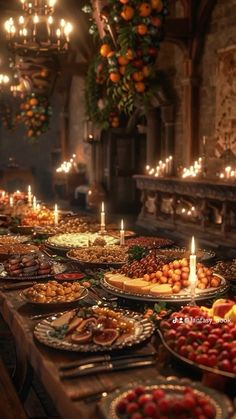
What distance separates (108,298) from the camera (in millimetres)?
3287

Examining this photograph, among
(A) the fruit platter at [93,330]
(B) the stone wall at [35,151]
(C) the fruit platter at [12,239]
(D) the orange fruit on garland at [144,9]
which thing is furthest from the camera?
(B) the stone wall at [35,151]

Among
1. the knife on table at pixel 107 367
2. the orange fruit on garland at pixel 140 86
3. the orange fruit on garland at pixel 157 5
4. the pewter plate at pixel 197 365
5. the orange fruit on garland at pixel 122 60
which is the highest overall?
the orange fruit on garland at pixel 157 5

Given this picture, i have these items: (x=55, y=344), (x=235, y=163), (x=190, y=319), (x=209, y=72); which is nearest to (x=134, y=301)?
(x=190, y=319)

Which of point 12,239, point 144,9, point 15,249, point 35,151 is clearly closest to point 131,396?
point 15,249

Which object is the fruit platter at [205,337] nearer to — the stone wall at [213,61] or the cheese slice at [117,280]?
the cheese slice at [117,280]

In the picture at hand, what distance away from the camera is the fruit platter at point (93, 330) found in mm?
2434

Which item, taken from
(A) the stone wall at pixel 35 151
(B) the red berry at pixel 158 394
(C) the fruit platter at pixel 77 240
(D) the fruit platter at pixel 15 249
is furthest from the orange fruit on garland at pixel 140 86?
(A) the stone wall at pixel 35 151

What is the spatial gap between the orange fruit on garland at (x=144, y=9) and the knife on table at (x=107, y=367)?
474 cm

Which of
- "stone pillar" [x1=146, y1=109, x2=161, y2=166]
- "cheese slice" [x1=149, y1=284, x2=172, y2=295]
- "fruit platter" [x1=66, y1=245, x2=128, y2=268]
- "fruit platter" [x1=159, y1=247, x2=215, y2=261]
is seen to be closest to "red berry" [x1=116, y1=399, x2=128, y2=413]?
"cheese slice" [x1=149, y1=284, x2=172, y2=295]

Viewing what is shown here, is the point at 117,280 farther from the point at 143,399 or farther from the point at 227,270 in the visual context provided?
the point at 143,399

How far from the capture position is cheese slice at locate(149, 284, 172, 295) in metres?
3.11

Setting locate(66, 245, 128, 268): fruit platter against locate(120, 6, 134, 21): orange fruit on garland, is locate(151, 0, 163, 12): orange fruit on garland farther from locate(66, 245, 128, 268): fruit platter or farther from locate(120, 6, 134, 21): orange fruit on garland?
locate(66, 245, 128, 268): fruit platter

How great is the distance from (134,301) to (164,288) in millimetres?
208

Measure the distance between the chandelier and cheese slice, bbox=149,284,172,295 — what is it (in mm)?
4253
